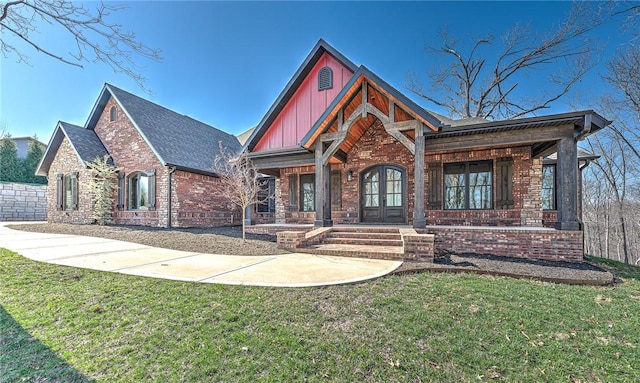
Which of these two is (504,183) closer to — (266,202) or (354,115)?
(354,115)

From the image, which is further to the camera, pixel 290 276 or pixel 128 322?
pixel 290 276

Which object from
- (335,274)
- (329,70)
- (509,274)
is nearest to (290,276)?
(335,274)

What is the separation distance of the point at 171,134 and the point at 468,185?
531 inches

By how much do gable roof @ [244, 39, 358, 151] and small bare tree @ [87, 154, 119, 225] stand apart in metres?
7.64

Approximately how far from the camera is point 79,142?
13273 millimetres

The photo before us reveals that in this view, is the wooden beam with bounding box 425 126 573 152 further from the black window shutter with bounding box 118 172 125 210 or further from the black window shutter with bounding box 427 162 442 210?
the black window shutter with bounding box 118 172 125 210

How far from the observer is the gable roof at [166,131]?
1230 cm

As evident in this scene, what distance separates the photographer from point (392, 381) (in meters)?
2.17

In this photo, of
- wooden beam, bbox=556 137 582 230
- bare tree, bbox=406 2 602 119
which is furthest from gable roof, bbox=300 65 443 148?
bare tree, bbox=406 2 602 119

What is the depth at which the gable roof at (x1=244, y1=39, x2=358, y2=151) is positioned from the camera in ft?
31.3

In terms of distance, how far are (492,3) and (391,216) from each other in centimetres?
1127

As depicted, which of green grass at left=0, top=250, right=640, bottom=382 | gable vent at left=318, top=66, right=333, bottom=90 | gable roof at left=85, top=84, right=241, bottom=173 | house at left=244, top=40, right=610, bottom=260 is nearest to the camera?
green grass at left=0, top=250, right=640, bottom=382

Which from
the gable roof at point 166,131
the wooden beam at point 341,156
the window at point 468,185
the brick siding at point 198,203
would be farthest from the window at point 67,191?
the window at point 468,185

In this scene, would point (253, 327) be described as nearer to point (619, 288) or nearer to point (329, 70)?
point (619, 288)
